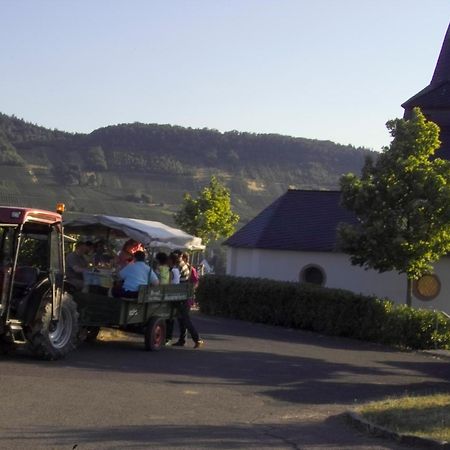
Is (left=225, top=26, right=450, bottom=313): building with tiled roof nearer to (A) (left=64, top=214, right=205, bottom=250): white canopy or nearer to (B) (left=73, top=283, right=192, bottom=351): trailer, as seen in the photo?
(A) (left=64, top=214, right=205, bottom=250): white canopy

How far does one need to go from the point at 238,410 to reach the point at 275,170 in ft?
292

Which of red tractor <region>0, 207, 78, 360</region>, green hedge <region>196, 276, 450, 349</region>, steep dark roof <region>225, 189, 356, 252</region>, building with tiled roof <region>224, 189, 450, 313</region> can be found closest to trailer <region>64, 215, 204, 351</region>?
red tractor <region>0, 207, 78, 360</region>

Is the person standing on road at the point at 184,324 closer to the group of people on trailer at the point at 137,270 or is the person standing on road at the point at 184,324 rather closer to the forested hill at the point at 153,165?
the group of people on trailer at the point at 137,270

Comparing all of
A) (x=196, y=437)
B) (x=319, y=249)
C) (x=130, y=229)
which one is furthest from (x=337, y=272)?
(x=196, y=437)

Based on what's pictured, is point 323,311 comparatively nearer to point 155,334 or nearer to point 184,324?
point 184,324

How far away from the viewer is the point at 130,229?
16.5 metres

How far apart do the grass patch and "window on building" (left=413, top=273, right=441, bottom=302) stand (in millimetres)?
20405

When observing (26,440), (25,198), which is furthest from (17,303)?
(25,198)

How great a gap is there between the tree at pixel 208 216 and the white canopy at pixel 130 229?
25037mm

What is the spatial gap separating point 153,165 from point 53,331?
76496mm

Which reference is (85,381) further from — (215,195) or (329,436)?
(215,195)

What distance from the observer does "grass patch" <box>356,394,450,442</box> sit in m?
9.51

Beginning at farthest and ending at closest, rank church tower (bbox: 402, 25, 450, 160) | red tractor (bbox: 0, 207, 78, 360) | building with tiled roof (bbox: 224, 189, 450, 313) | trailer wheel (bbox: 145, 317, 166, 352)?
church tower (bbox: 402, 25, 450, 160) < building with tiled roof (bbox: 224, 189, 450, 313) < trailer wheel (bbox: 145, 317, 166, 352) < red tractor (bbox: 0, 207, 78, 360)

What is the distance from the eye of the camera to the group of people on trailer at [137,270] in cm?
1591
